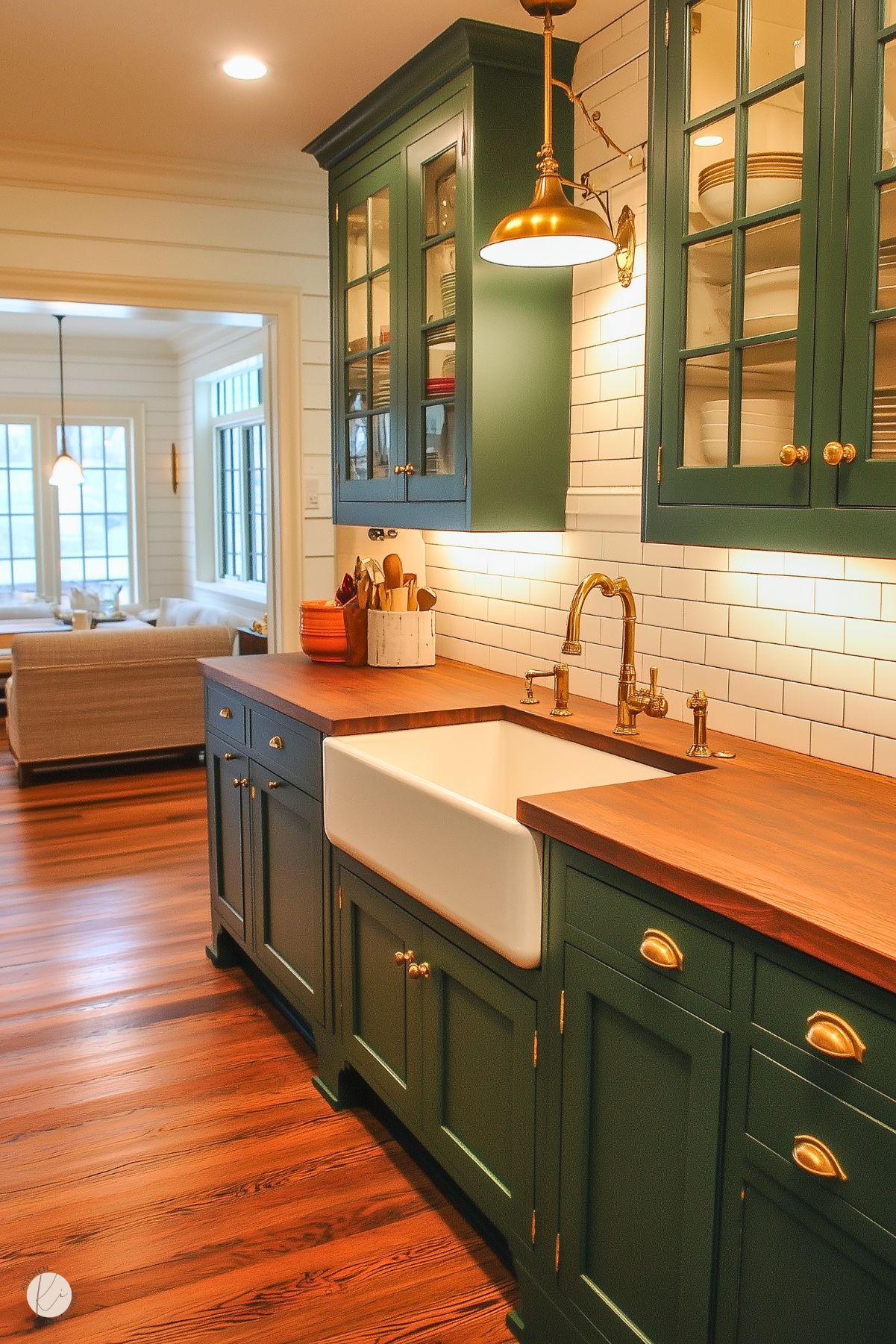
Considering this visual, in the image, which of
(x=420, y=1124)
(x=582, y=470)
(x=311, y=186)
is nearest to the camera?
(x=420, y=1124)

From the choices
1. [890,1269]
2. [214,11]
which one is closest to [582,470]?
[214,11]

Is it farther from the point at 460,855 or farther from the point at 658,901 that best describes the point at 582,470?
the point at 658,901

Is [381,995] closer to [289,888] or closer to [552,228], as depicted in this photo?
[289,888]

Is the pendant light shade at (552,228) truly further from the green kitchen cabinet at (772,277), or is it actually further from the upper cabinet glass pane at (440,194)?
the upper cabinet glass pane at (440,194)

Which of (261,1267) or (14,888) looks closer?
(261,1267)

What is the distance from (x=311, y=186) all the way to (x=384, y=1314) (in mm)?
4288

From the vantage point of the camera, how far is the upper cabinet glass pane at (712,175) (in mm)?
1900

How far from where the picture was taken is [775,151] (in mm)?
1798

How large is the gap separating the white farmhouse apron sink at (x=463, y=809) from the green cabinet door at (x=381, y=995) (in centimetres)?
11

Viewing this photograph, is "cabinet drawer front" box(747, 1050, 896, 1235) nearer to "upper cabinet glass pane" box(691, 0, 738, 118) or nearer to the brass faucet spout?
the brass faucet spout

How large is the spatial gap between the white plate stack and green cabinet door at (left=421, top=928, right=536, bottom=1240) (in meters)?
0.96

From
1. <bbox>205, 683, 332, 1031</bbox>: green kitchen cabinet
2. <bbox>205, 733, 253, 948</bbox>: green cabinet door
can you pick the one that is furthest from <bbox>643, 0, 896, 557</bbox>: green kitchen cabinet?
<bbox>205, 733, 253, 948</bbox>: green cabinet door

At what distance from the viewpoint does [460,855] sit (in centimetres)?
196

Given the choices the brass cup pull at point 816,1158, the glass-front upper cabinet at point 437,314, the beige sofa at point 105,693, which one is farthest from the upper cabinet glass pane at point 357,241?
the beige sofa at point 105,693
